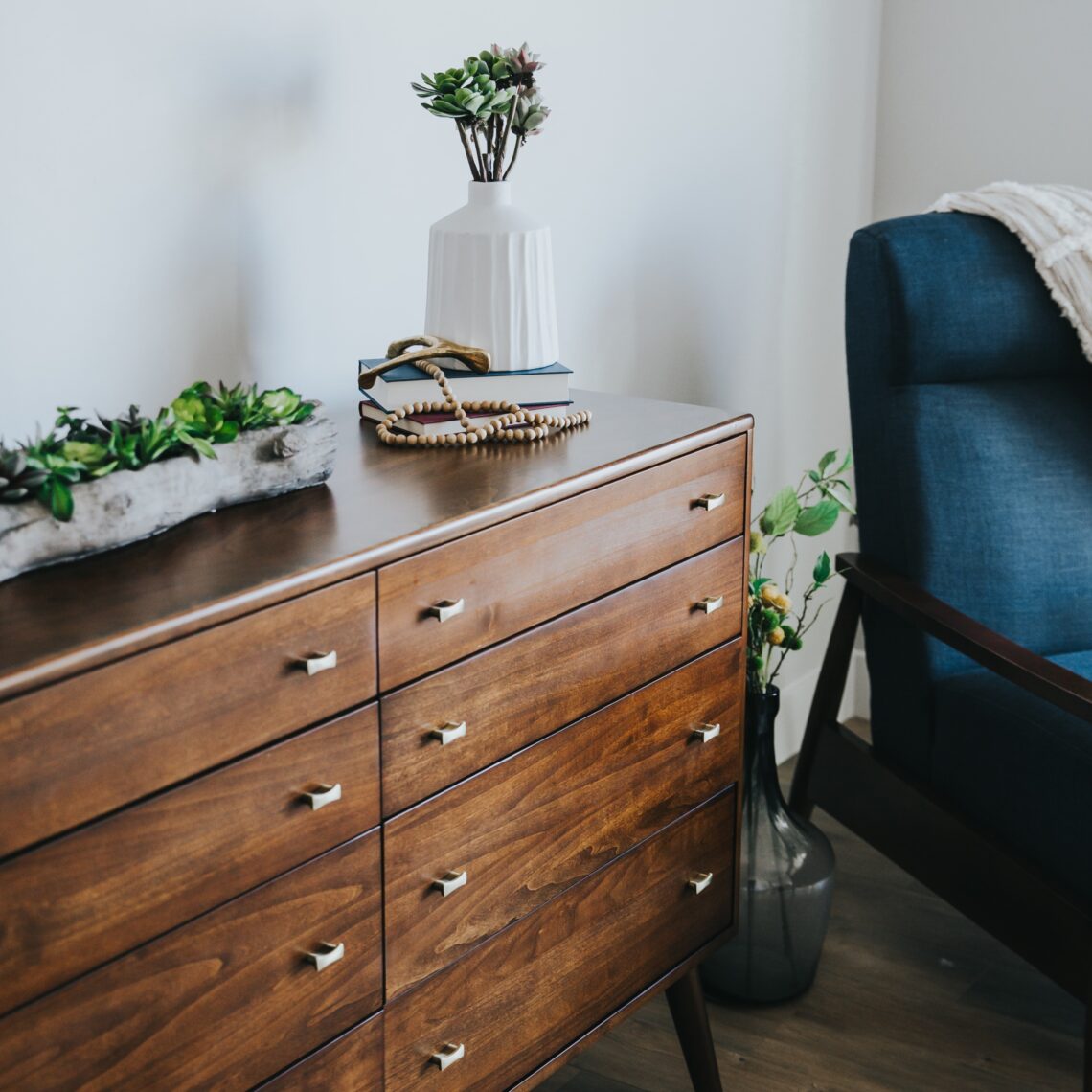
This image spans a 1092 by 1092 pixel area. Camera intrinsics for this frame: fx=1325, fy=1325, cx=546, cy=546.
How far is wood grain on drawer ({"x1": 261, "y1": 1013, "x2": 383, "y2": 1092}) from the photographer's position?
1062 millimetres

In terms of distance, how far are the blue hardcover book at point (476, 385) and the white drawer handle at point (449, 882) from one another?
49cm

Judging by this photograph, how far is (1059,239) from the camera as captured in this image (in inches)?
76.2

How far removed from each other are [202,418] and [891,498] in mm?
1132

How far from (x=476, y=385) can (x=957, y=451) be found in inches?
32.5

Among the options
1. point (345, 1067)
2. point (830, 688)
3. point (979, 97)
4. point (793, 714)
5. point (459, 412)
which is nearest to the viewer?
point (345, 1067)

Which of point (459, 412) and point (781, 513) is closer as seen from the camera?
point (459, 412)

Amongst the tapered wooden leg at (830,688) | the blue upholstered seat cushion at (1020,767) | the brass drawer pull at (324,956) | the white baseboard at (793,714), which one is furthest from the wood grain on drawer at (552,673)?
the white baseboard at (793,714)

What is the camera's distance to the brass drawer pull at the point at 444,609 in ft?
3.57

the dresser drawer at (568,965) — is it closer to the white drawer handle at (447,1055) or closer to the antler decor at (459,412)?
the white drawer handle at (447,1055)

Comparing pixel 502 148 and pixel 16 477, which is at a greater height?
pixel 502 148

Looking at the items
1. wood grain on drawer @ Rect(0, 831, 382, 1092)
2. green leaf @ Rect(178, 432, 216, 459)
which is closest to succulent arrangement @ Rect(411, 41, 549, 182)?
green leaf @ Rect(178, 432, 216, 459)

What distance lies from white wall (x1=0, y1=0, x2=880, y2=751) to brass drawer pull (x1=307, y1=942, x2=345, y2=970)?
554mm

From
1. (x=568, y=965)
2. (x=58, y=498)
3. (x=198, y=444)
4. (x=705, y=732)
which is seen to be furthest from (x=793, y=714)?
(x=58, y=498)

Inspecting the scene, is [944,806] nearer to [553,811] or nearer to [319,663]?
[553,811]
